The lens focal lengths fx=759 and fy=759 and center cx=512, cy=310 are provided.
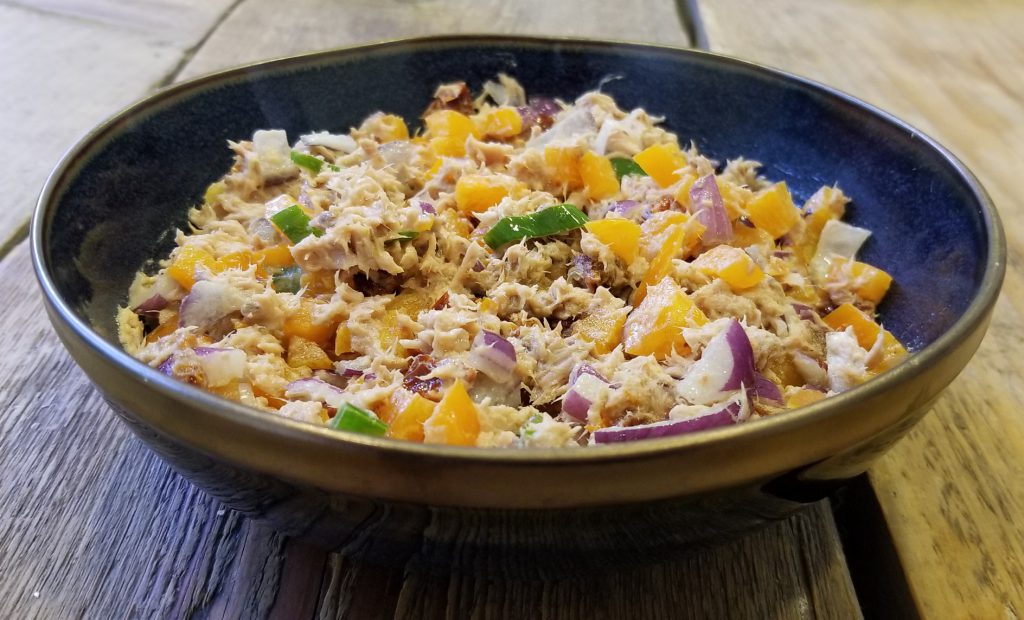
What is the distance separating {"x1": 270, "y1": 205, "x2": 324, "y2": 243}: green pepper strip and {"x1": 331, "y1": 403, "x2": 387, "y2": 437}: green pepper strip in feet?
2.23

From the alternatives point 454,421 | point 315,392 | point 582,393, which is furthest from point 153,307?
point 582,393

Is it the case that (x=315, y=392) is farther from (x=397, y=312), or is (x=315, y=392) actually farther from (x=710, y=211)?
(x=710, y=211)

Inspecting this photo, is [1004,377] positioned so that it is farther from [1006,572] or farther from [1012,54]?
[1012,54]

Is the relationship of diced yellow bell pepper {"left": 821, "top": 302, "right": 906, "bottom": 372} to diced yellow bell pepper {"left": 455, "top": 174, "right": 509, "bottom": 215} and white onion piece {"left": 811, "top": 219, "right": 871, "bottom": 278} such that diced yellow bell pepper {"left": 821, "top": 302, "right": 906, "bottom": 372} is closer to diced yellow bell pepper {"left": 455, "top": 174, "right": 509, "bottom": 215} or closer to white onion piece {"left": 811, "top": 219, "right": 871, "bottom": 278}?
white onion piece {"left": 811, "top": 219, "right": 871, "bottom": 278}

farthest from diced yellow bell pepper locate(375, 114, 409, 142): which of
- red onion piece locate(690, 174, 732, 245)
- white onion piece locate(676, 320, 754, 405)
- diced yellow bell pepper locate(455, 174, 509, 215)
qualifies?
white onion piece locate(676, 320, 754, 405)

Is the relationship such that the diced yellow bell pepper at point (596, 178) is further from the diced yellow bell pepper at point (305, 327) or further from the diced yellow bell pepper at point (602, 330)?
the diced yellow bell pepper at point (305, 327)

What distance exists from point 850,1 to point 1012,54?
106 cm

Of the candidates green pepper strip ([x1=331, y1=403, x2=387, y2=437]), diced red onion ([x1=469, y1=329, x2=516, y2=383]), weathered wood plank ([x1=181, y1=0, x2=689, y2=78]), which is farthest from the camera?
weathered wood plank ([x1=181, y1=0, x2=689, y2=78])

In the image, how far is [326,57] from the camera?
2.48m

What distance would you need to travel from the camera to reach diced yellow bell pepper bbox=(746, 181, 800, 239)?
2.11 meters

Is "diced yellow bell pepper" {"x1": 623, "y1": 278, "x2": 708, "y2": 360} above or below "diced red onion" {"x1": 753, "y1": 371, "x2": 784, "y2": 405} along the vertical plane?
above

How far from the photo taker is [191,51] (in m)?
3.68

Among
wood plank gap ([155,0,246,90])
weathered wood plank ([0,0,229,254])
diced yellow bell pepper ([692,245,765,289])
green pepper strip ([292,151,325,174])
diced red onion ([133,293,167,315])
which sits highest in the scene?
diced yellow bell pepper ([692,245,765,289])

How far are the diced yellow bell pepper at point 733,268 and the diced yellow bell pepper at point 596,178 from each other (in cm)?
42
